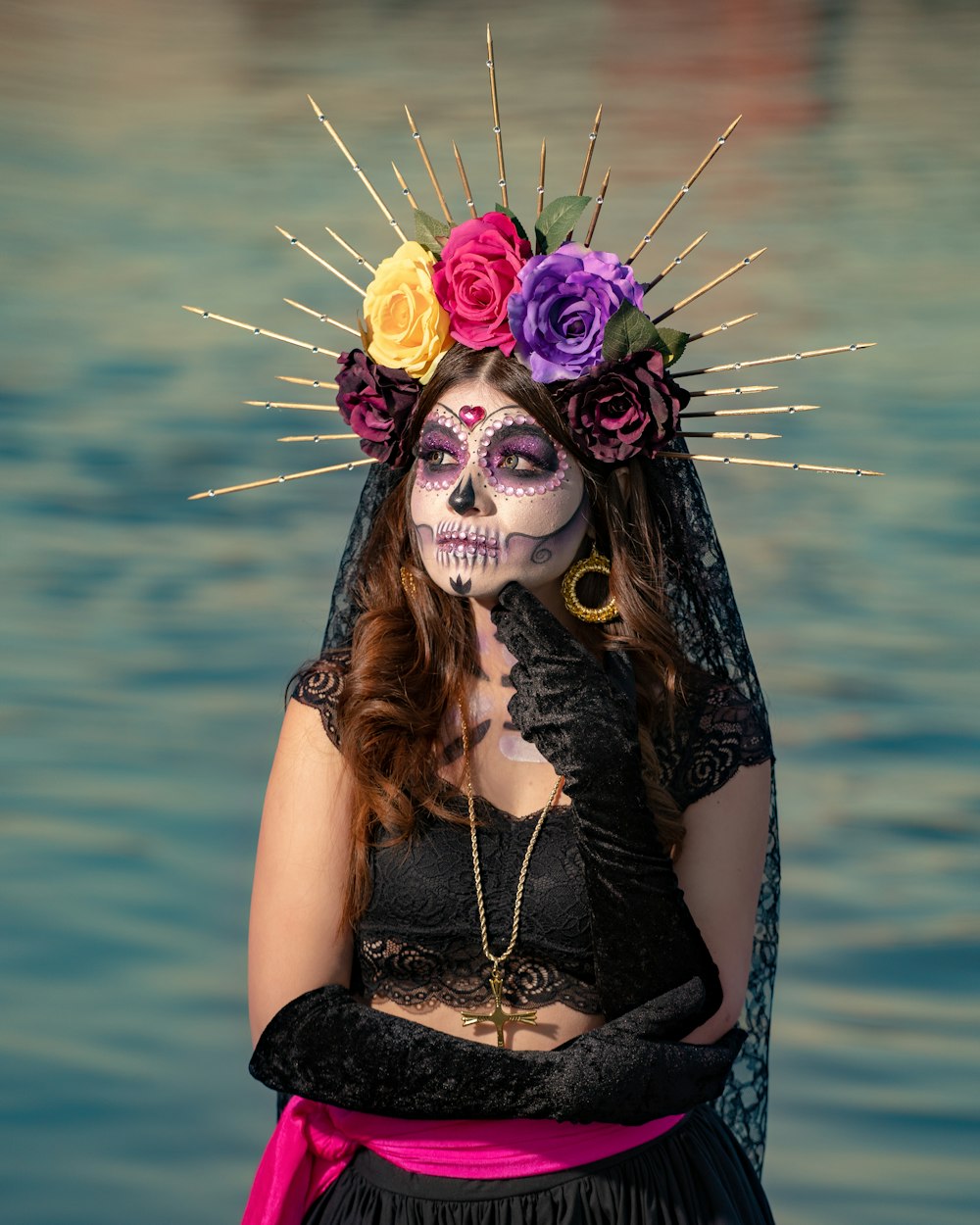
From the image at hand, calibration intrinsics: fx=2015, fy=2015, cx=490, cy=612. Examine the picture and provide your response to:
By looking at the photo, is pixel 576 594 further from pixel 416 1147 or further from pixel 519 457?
pixel 416 1147

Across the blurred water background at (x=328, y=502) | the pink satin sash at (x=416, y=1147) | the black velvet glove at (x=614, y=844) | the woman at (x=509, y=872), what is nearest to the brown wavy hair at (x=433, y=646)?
the woman at (x=509, y=872)

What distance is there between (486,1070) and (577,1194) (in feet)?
0.66

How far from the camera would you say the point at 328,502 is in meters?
5.62

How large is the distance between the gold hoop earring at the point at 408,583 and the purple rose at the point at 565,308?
10.6 inches

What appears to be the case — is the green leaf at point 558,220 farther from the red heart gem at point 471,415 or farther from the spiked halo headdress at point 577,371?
the red heart gem at point 471,415

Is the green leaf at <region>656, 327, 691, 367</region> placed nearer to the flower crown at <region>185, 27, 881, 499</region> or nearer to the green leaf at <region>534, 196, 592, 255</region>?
the flower crown at <region>185, 27, 881, 499</region>

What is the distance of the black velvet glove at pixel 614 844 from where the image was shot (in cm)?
194

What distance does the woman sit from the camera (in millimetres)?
1940

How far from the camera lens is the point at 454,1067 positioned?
191 centimetres

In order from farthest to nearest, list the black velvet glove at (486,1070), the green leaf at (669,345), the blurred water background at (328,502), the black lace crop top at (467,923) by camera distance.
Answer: the blurred water background at (328,502)
the green leaf at (669,345)
the black lace crop top at (467,923)
the black velvet glove at (486,1070)

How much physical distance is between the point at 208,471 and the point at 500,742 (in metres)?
3.53

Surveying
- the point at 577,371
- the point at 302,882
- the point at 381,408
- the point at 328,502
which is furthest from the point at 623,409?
the point at 328,502

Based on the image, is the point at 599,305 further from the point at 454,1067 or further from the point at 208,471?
the point at 208,471

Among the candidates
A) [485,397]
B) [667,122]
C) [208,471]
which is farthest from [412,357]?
[667,122]
